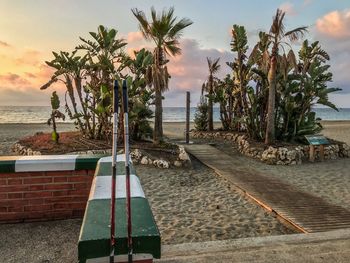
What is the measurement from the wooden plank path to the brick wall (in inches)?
157

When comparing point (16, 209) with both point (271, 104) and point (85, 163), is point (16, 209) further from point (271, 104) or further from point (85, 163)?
point (271, 104)

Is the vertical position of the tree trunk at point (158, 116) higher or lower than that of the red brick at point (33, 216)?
higher

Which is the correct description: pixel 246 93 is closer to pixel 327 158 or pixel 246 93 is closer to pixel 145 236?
pixel 327 158

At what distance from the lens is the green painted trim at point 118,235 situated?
188 centimetres

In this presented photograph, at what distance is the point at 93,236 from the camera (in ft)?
6.34

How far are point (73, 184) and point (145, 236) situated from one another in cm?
226

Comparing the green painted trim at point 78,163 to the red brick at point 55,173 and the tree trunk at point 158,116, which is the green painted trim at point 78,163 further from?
the tree trunk at point 158,116

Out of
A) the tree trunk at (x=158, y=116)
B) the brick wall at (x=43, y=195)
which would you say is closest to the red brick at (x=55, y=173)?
the brick wall at (x=43, y=195)

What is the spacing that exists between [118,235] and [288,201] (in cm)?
701

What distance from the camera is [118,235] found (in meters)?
1.95

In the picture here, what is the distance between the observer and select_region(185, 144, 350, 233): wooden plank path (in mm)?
6445

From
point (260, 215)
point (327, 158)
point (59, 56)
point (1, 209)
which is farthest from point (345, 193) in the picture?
point (59, 56)

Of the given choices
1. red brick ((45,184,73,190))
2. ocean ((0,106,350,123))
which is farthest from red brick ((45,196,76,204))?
ocean ((0,106,350,123))

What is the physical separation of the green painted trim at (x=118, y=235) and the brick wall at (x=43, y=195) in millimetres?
1759
